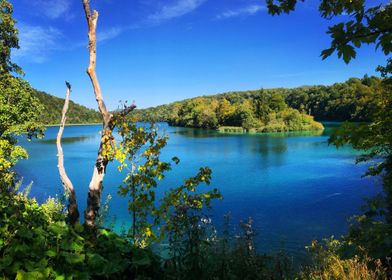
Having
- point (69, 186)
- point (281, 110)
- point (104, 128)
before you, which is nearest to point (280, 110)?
point (281, 110)

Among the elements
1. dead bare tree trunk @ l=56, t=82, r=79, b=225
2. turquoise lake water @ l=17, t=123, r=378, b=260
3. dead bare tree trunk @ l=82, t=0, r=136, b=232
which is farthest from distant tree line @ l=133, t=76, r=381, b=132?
dead bare tree trunk @ l=82, t=0, r=136, b=232

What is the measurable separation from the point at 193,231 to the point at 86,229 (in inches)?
58.5

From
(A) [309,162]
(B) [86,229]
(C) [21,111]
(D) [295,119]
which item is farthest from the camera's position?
(D) [295,119]

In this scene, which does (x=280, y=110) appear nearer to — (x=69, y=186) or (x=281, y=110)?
(x=281, y=110)

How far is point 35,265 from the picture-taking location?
9.24 ft

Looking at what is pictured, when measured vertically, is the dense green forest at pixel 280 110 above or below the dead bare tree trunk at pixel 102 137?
above

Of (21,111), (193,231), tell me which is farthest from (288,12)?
(21,111)

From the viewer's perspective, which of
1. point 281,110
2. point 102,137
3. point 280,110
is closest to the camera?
point 102,137

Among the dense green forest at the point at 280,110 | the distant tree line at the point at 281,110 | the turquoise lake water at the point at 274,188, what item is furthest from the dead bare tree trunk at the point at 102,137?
the dense green forest at the point at 280,110

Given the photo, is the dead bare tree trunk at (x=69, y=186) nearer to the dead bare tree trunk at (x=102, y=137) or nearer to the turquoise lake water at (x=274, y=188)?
the dead bare tree trunk at (x=102, y=137)

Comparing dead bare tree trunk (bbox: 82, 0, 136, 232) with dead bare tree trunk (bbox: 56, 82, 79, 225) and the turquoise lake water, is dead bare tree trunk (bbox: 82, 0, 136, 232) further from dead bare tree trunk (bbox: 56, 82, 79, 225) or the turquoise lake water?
the turquoise lake water

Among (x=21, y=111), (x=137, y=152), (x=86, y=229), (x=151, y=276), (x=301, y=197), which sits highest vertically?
(x=21, y=111)

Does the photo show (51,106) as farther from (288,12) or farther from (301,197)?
(288,12)

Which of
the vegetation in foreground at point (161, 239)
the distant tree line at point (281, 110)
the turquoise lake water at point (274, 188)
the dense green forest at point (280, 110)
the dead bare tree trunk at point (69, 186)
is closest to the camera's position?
the vegetation in foreground at point (161, 239)
